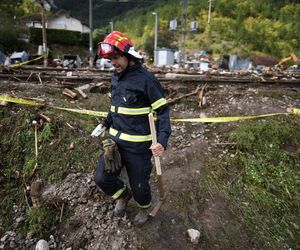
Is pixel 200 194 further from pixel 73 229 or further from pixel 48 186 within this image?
pixel 48 186

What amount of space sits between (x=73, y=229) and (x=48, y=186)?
87cm

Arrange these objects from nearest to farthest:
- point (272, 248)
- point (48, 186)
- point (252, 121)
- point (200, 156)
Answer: point (272, 248)
point (48, 186)
point (200, 156)
point (252, 121)

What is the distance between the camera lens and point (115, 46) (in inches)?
109

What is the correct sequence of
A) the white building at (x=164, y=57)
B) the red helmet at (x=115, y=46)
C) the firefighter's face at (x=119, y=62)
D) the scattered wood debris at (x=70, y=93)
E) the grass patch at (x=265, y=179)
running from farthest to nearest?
the white building at (x=164, y=57)
the scattered wood debris at (x=70, y=93)
the grass patch at (x=265, y=179)
the firefighter's face at (x=119, y=62)
the red helmet at (x=115, y=46)

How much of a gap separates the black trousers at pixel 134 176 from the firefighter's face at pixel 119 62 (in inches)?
36.5

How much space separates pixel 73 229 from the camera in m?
3.42

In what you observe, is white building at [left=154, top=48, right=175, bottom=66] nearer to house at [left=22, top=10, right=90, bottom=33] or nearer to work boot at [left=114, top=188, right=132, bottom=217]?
work boot at [left=114, top=188, right=132, bottom=217]

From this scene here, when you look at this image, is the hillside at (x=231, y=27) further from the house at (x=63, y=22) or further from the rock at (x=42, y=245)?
the rock at (x=42, y=245)

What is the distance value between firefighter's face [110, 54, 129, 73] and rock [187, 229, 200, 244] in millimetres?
2129

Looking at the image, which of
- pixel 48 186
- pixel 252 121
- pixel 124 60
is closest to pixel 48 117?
pixel 48 186

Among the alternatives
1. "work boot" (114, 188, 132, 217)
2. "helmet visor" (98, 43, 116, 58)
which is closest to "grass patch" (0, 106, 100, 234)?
"work boot" (114, 188, 132, 217)

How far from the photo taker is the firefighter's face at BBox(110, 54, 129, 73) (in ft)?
9.49

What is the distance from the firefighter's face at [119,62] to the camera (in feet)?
9.49

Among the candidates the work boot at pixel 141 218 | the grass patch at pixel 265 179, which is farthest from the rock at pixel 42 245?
the grass patch at pixel 265 179
